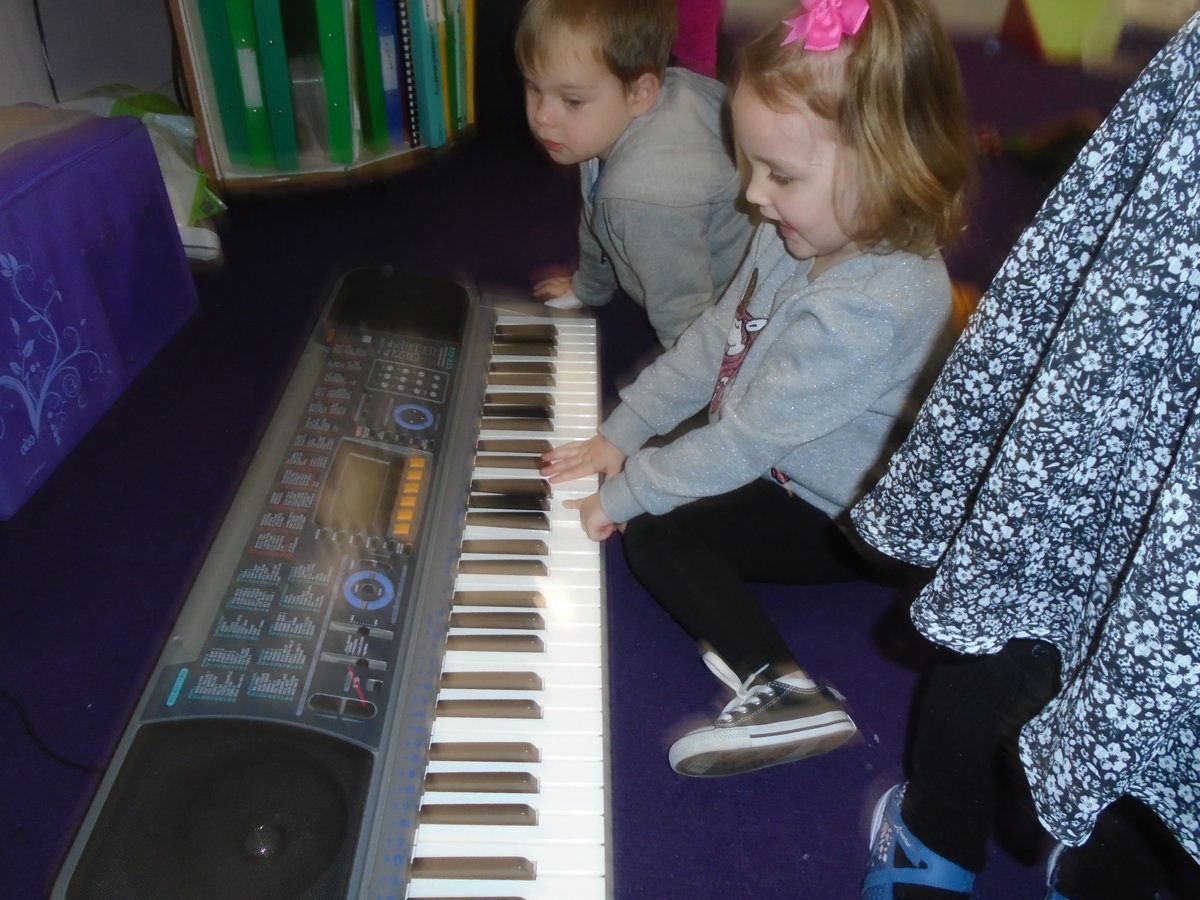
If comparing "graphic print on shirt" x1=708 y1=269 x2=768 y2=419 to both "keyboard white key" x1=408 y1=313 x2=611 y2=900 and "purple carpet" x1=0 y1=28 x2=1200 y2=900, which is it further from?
"purple carpet" x1=0 y1=28 x2=1200 y2=900

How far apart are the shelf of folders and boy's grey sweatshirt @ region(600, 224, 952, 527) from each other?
1.52 metres

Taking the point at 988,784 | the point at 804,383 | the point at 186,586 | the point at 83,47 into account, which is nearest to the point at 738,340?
the point at 804,383

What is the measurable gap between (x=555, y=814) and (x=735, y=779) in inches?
18.8

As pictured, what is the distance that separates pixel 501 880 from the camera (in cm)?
89

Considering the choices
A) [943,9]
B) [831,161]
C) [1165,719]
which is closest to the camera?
[1165,719]

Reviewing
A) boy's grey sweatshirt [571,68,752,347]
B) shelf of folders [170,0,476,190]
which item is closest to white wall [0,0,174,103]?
shelf of folders [170,0,476,190]

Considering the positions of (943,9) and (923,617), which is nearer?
(923,617)

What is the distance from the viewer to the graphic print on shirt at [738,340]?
1.37 metres

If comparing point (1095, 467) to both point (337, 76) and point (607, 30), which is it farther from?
point (337, 76)

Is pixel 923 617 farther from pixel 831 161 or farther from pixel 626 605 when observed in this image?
Answer: pixel 626 605

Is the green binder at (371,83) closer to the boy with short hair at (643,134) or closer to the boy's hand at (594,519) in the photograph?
the boy with short hair at (643,134)

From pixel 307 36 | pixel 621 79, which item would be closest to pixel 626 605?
pixel 621 79

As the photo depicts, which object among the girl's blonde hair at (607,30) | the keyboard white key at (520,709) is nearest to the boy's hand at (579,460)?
the keyboard white key at (520,709)

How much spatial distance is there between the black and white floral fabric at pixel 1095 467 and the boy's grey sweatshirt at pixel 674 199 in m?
0.86
